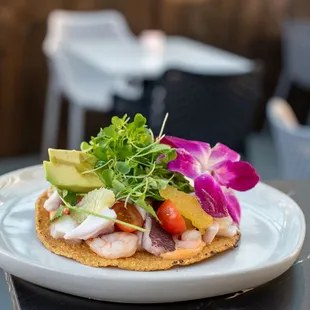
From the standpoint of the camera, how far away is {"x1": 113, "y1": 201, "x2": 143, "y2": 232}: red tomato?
0.91 metres

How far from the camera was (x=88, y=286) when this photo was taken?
0.78 meters

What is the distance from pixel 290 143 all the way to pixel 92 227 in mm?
1434

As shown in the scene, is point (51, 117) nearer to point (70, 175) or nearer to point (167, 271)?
point (70, 175)

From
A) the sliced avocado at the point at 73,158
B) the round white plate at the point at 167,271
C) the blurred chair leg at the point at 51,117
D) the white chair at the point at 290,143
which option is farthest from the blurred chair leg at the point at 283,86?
the sliced avocado at the point at 73,158

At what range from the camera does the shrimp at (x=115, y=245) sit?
33.7 inches

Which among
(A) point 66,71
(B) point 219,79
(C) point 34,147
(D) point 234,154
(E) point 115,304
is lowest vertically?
(C) point 34,147

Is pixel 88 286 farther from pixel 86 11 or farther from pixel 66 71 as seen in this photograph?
pixel 86 11

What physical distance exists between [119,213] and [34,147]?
3.42 meters

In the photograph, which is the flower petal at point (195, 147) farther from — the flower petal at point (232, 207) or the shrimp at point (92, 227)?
the shrimp at point (92, 227)

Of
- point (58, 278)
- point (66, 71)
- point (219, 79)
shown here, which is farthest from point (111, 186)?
point (66, 71)

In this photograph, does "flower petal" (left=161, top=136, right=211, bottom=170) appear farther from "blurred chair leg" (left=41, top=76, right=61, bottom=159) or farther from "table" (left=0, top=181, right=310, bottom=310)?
"blurred chair leg" (left=41, top=76, right=61, bottom=159)

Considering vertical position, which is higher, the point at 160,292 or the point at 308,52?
the point at 160,292

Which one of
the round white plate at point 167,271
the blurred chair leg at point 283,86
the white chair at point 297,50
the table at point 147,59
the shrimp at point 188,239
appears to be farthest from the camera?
the blurred chair leg at point 283,86

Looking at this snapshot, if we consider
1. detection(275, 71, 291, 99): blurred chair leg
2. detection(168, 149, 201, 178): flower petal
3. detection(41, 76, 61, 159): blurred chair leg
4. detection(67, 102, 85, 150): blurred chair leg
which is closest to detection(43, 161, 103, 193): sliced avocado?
detection(168, 149, 201, 178): flower petal
